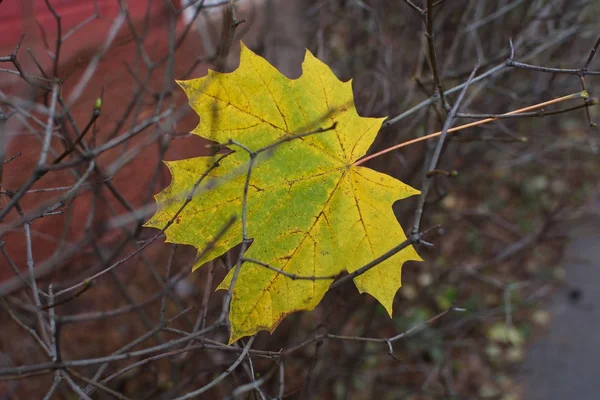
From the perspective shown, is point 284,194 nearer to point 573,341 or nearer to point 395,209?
point 395,209

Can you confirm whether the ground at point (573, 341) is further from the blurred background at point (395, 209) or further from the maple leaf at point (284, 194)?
the maple leaf at point (284, 194)

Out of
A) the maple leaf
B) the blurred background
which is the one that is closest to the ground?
the blurred background

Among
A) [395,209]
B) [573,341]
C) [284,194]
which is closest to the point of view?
[284,194]

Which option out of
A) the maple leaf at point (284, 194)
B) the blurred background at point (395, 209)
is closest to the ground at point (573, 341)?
the blurred background at point (395, 209)

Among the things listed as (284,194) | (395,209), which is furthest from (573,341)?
(284,194)

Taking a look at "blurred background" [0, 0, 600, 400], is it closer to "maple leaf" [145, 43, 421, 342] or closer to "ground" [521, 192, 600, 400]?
"ground" [521, 192, 600, 400]

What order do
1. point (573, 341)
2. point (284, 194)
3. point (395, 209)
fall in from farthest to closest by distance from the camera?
point (573, 341), point (395, 209), point (284, 194)

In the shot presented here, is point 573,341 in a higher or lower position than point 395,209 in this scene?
lower
